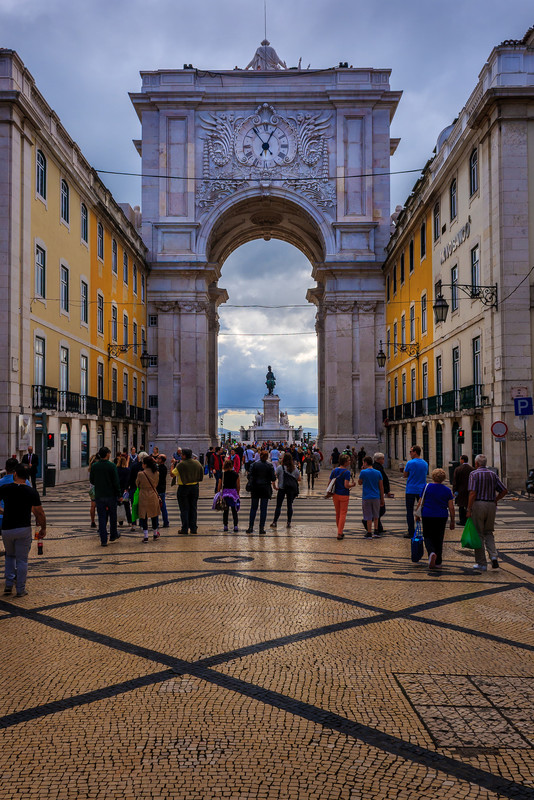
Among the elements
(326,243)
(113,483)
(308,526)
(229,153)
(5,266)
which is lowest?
(308,526)

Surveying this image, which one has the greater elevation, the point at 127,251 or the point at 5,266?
the point at 127,251

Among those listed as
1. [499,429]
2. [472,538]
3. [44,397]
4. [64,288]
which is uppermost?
[64,288]

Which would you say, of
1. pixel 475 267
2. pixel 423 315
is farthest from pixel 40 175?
pixel 423 315

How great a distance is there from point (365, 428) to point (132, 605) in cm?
4107

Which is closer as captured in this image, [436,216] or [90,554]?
[90,554]

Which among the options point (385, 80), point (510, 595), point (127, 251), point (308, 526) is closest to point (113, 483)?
point (308, 526)

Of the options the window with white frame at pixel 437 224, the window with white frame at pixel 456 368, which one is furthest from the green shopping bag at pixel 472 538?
the window with white frame at pixel 437 224

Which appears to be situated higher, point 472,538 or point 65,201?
point 65,201

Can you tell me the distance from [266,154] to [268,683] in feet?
156

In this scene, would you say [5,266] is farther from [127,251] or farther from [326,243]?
[326,243]

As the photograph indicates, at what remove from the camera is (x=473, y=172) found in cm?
2575

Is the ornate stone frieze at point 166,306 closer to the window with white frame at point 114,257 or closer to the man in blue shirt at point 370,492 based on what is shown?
the window with white frame at point 114,257

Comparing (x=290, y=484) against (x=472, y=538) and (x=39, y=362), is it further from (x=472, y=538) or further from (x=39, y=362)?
(x=39, y=362)

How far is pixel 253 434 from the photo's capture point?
70688 mm
